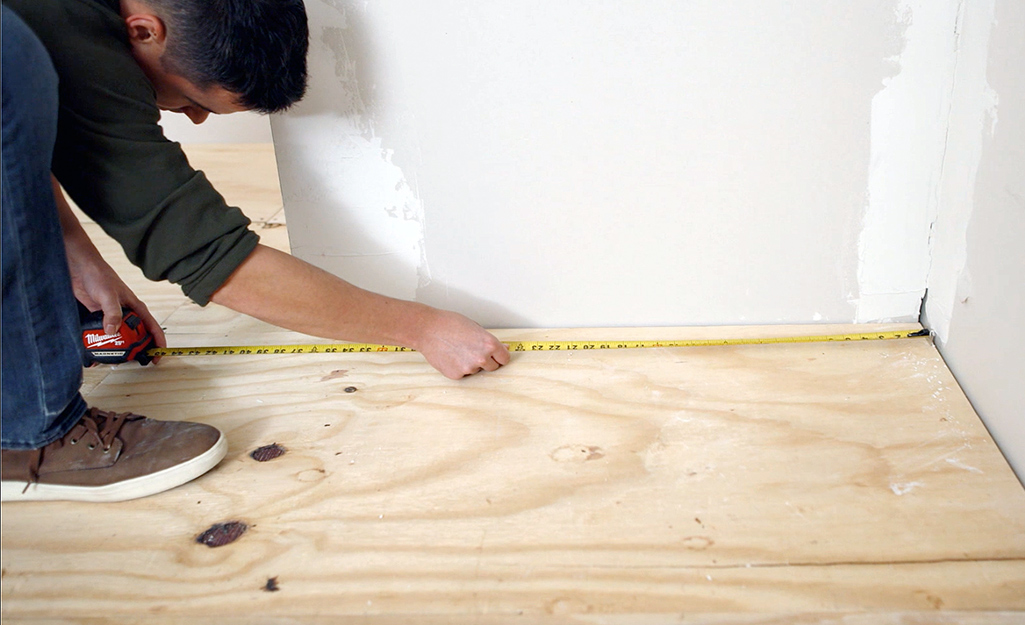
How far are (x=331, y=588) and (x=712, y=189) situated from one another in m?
1.15

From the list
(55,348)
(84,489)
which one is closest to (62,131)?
(55,348)

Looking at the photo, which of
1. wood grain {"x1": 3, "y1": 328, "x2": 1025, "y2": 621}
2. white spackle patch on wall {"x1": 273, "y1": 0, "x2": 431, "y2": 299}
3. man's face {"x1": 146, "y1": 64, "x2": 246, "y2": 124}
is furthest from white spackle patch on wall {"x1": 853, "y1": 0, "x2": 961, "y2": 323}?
man's face {"x1": 146, "y1": 64, "x2": 246, "y2": 124}

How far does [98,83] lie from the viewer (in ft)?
4.30

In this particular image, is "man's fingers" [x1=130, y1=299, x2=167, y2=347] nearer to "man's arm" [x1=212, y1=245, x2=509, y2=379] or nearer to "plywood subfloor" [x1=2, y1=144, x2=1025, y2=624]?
"plywood subfloor" [x1=2, y1=144, x2=1025, y2=624]

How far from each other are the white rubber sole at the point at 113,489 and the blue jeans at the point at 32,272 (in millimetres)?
96

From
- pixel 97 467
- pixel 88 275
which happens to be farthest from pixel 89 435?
pixel 88 275

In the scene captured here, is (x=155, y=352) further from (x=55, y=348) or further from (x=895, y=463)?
(x=895, y=463)

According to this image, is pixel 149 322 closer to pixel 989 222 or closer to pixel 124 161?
pixel 124 161

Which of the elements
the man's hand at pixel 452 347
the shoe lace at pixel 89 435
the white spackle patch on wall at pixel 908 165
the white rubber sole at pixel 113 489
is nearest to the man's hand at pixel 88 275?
the shoe lace at pixel 89 435

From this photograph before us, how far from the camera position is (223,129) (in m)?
3.80

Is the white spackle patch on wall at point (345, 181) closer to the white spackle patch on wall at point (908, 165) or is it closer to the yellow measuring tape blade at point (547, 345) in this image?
the yellow measuring tape blade at point (547, 345)

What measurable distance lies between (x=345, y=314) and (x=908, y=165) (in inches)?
49.6

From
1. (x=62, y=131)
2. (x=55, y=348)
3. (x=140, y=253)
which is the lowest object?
(x=55, y=348)

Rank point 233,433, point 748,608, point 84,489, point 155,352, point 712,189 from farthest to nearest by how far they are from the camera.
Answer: point 155,352
point 712,189
point 233,433
point 84,489
point 748,608
